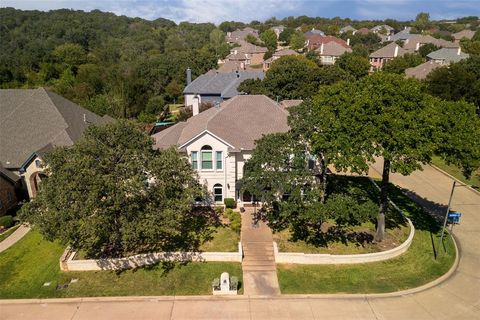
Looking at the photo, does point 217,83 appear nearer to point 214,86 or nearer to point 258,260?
point 214,86

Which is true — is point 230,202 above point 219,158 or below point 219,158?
below

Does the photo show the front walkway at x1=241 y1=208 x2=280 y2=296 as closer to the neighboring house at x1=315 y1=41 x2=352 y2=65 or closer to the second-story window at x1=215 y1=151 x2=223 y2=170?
the second-story window at x1=215 y1=151 x2=223 y2=170

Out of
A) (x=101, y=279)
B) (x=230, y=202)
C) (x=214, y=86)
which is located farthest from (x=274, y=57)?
(x=101, y=279)

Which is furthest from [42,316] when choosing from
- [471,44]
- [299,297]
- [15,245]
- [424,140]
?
[471,44]

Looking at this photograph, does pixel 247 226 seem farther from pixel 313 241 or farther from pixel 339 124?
pixel 339 124

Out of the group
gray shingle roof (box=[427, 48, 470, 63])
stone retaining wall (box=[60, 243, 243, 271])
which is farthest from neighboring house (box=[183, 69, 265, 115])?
gray shingle roof (box=[427, 48, 470, 63])

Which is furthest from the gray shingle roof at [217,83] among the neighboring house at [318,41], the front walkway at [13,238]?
the neighboring house at [318,41]

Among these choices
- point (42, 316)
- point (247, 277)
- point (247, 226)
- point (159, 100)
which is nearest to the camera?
point (42, 316)
